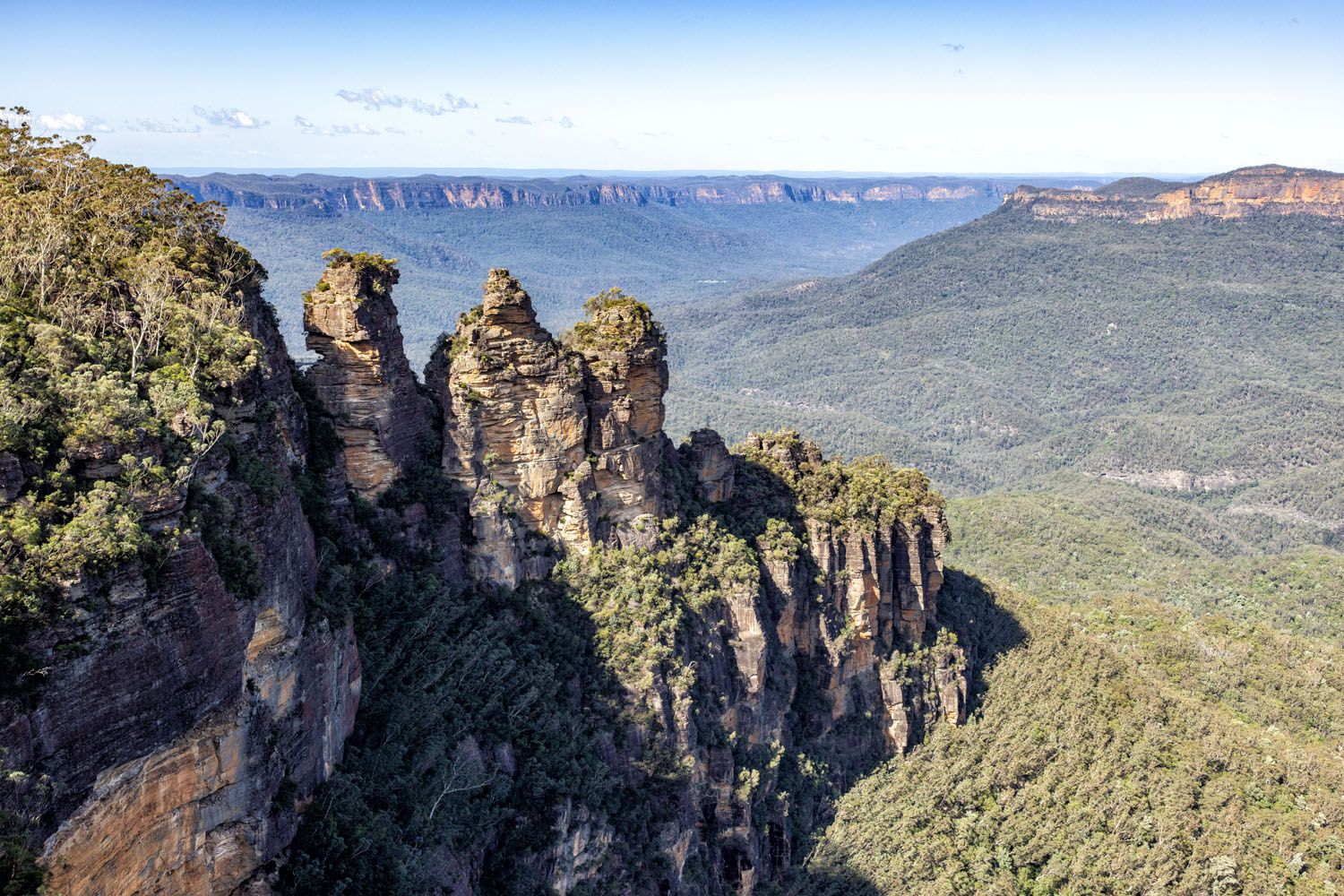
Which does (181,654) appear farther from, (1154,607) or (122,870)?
(1154,607)

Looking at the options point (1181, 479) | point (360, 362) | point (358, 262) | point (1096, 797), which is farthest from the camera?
point (1181, 479)

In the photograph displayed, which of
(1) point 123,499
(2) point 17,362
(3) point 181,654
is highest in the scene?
(2) point 17,362

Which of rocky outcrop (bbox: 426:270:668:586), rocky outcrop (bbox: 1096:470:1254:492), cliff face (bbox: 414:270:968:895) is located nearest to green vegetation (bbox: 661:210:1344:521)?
rocky outcrop (bbox: 1096:470:1254:492)

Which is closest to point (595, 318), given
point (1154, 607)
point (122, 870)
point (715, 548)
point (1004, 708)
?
point (715, 548)

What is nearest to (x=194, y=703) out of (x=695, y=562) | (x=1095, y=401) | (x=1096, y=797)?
(x=695, y=562)

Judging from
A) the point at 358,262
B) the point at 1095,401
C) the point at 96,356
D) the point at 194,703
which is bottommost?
the point at 1095,401

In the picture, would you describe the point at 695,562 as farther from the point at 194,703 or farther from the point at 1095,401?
the point at 1095,401

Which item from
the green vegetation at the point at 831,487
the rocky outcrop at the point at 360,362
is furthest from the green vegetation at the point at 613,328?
the green vegetation at the point at 831,487
